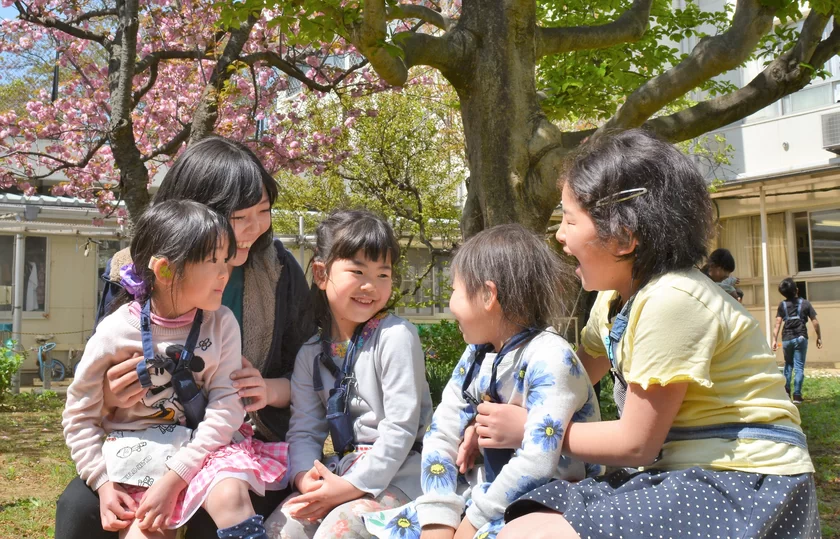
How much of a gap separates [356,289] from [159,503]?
79 centimetres

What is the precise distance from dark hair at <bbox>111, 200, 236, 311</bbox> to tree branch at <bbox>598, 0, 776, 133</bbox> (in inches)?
156

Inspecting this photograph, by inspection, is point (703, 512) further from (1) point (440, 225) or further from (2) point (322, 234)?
(1) point (440, 225)

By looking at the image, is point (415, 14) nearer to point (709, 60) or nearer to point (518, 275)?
point (709, 60)

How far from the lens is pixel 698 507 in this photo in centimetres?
157

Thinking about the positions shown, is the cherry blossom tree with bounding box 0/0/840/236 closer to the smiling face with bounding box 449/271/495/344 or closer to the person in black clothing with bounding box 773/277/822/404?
the smiling face with bounding box 449/271/495/344

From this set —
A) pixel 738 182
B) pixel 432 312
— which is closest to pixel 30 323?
pixel 432 312

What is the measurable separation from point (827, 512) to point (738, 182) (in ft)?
35.9

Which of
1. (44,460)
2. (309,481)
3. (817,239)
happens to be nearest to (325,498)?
(309,481)

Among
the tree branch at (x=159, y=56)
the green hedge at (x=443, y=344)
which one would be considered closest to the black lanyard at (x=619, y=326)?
the tree branch at (x=159, y=56)

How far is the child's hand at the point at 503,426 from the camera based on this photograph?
1.83m

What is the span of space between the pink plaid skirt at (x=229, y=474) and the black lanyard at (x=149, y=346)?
9.9 inches

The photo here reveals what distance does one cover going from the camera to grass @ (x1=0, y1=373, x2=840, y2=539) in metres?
4.69

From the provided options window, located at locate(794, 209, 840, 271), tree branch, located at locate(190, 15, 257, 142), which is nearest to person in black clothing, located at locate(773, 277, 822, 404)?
window, located at locate(794, 209, 840, 271)

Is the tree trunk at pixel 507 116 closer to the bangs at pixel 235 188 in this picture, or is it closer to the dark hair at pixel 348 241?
the dark hair at pixel 348 241
